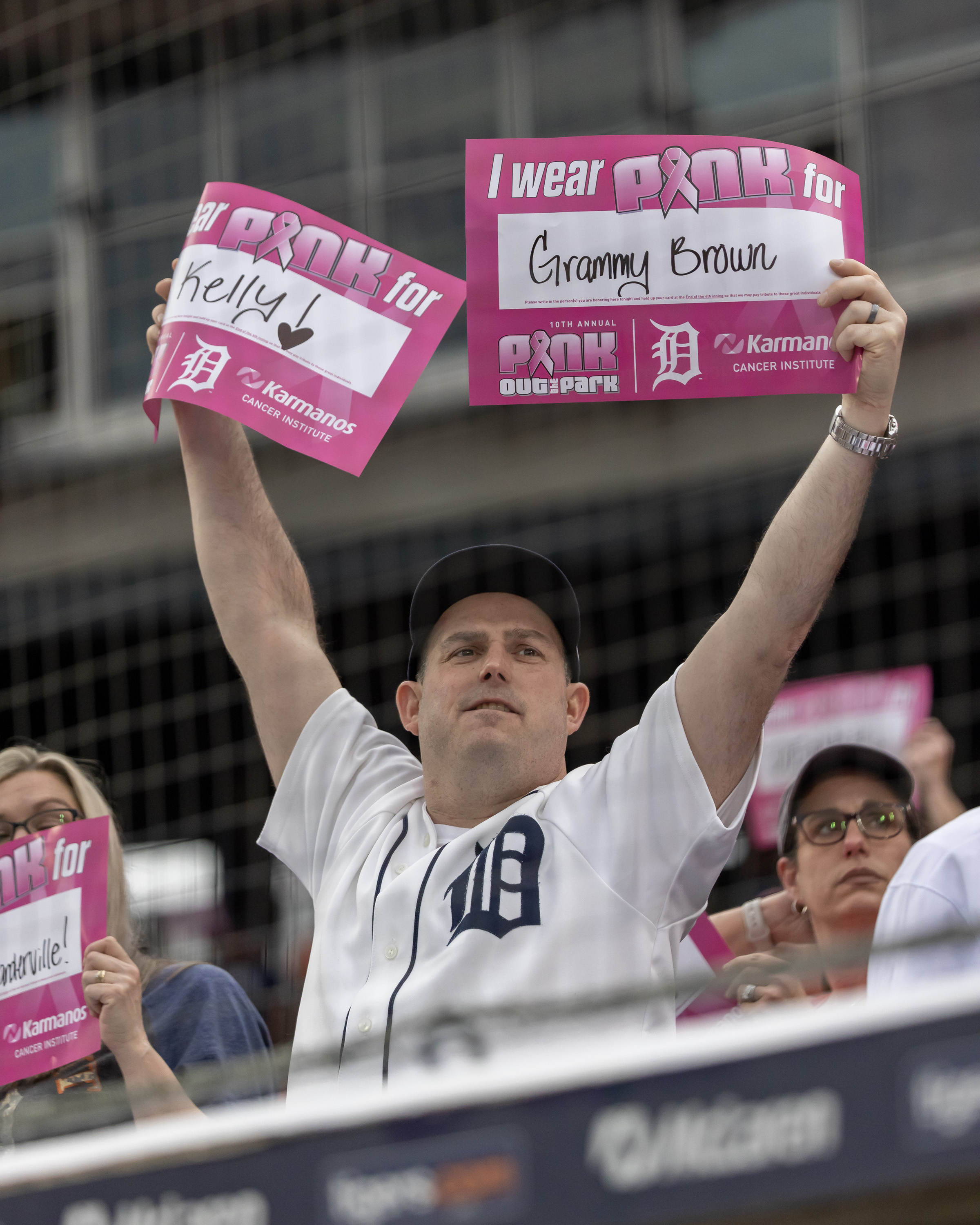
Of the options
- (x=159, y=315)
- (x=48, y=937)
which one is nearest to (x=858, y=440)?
(x=159, y=315)

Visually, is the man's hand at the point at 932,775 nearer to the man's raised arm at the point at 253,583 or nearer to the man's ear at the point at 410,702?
the man's ear at the point at 410,702

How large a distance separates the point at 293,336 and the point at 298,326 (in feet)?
0.06

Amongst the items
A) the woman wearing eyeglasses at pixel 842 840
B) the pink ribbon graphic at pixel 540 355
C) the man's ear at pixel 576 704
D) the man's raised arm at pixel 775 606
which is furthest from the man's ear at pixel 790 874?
the pink ribbon graphic at pixel 540 355

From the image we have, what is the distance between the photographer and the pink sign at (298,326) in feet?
7.41

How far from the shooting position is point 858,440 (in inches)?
78.2

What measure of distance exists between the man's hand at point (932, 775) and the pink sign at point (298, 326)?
154 cm

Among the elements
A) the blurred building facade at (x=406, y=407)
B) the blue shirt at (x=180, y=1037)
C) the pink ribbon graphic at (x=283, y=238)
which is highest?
the blurred building facade at (x=406, y=407)

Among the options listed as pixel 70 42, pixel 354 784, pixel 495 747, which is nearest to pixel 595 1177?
pixel 495 747

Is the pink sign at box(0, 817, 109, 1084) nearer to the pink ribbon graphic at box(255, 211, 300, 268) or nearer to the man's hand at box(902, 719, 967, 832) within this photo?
the pink ribbon graphic at box(255, 211, 300, 268)

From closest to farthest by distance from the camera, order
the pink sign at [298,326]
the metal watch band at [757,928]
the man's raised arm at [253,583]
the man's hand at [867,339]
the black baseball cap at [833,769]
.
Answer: the man's hand at [867,339] < the pink sign at [298,326] < the man's raised arm at [253,583] < the black baseball cap at [833,769] < the metal watch band at [757,928]

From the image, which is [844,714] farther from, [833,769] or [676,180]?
[676,180]

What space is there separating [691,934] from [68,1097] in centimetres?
89

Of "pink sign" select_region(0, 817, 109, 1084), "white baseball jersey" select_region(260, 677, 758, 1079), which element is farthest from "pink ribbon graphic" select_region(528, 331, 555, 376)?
"pink sign" select_region(0, 817, 109, 1084)

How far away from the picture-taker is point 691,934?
241 cm
